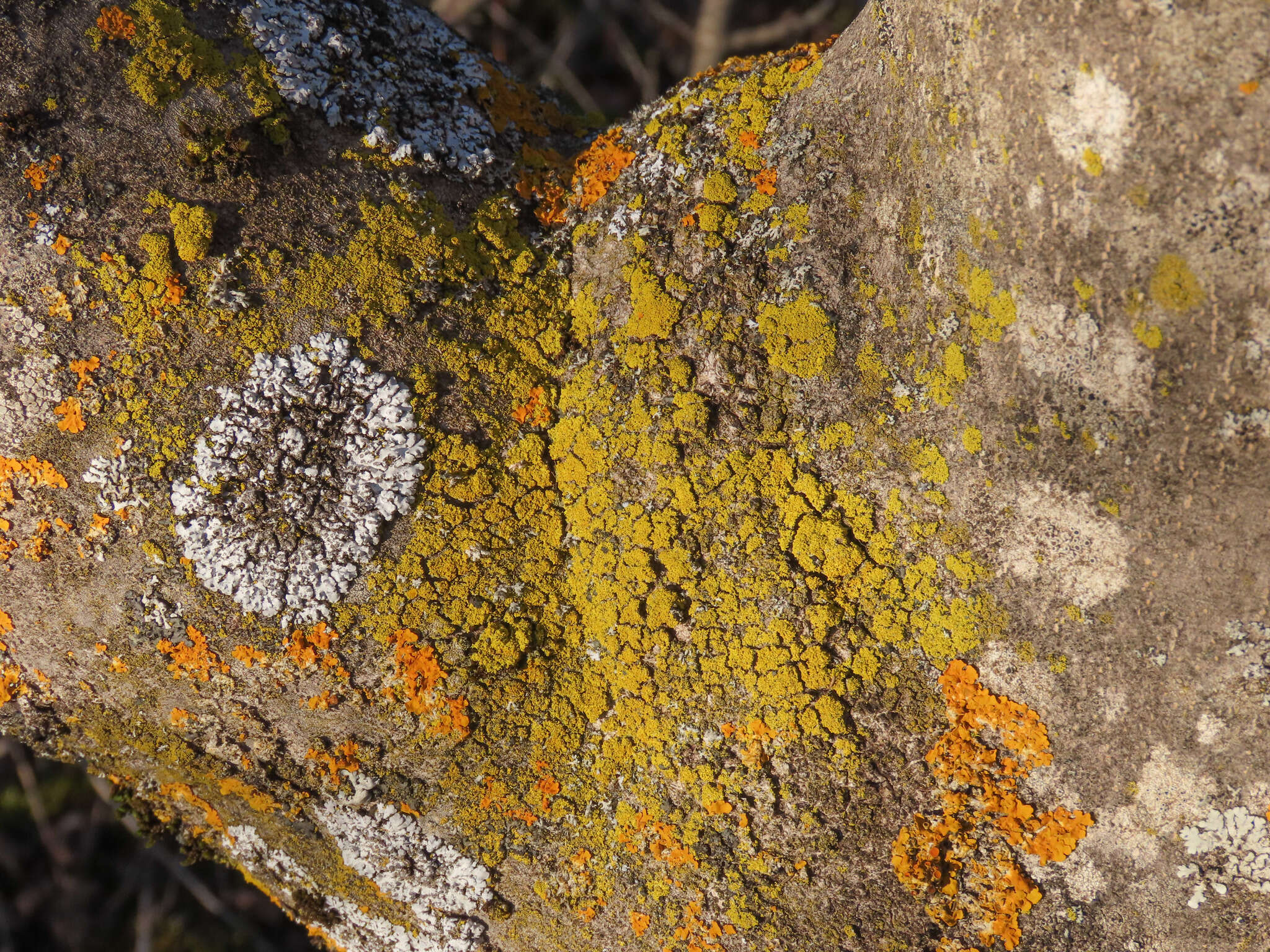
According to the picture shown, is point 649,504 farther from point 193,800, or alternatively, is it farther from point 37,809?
point 37,809

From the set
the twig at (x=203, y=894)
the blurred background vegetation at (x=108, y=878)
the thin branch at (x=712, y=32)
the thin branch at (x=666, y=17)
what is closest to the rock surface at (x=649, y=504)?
the blurred background vegetation at (x=108, y=878)

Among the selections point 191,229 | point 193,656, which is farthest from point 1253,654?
point 191,229

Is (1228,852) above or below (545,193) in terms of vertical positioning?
below

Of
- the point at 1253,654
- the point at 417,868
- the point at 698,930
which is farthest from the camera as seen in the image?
the point at 417,868

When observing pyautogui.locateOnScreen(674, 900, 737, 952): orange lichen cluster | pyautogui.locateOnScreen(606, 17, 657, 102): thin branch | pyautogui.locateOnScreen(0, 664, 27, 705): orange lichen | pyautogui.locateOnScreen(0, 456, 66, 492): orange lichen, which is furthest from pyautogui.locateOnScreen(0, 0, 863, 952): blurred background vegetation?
pyautogui.locateOnScreen(674, 900, 737, 952): orange lichen cluster

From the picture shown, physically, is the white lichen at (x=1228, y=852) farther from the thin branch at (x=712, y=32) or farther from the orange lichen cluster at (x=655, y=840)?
the thin branch at (x=712, y=32)

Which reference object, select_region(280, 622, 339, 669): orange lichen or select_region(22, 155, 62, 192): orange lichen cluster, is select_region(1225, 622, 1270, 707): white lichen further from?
select_region(22, 155, 62, 192): orange lichen cluster

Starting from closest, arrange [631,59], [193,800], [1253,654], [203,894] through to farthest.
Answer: [1253,654] → [193,800] → [203,894] → [631,59]
